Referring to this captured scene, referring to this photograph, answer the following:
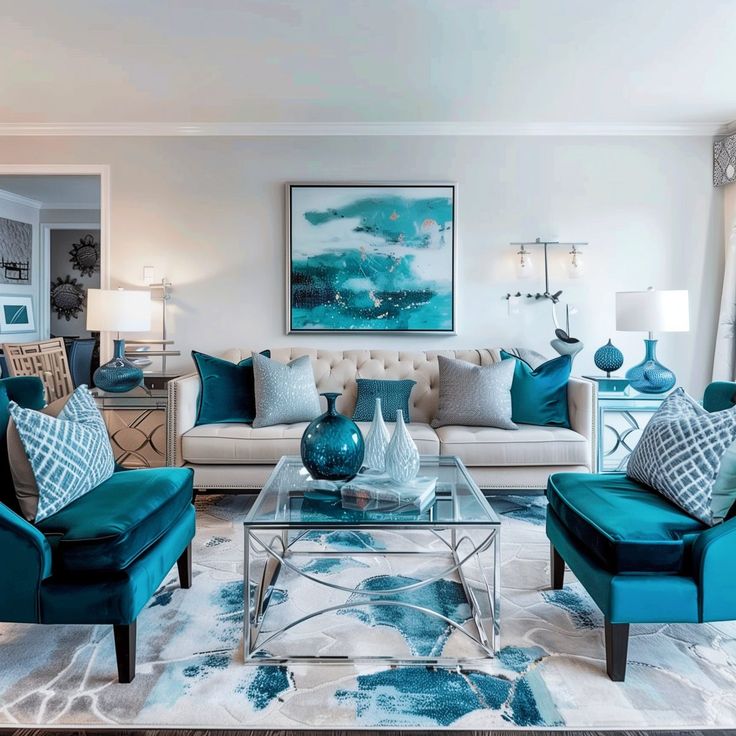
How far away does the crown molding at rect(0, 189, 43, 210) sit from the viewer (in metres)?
6.98

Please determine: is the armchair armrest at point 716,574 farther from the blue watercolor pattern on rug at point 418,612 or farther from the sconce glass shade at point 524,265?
the sconce glass shade at point 524,265

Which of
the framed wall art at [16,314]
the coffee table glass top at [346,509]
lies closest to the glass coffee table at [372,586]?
the coffee table glass top at [346,509]

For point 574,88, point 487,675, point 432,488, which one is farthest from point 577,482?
point 574,88

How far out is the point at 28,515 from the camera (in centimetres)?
180

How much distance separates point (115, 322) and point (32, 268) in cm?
493

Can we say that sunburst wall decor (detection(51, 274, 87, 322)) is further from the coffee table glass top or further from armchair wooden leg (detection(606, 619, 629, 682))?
armchair wooden leg (detection(606, 619, 629, 682))

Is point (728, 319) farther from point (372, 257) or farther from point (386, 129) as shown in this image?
point (386, 129)

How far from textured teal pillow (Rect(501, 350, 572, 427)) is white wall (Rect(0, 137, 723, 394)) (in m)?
0.79

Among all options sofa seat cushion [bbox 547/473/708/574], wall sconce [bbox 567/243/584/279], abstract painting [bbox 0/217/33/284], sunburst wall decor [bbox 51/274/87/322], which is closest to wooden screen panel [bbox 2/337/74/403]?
abstract painting [bbox 0/217/33/284]

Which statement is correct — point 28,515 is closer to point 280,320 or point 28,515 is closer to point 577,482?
point 577,482

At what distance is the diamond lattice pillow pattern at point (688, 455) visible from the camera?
1861 mm

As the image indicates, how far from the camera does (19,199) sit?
7.24 metres

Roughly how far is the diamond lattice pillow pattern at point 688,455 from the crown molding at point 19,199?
7562 mm

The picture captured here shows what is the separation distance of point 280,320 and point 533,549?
2.42 meters
